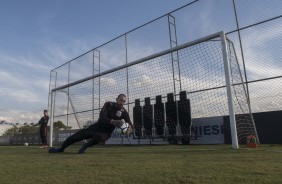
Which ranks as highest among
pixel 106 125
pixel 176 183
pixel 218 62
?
pixel 218 62

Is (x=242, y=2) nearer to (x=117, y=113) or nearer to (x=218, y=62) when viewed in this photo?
(x=218, y=62)

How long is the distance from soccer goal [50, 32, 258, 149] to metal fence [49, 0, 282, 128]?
1.50ft

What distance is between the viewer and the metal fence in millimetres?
9031

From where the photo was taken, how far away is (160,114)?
38.6 ft

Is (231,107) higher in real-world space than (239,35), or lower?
lower

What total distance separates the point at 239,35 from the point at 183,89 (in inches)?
115

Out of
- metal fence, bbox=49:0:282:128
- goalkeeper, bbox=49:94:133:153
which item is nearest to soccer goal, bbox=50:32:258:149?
metal fence, bbox=49:0:282:128

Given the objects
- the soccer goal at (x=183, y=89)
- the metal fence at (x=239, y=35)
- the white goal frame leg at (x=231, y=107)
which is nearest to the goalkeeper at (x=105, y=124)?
the white goal frame leg at (x=231, y=107)

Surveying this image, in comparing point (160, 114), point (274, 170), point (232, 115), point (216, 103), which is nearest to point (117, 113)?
point (232, 115)

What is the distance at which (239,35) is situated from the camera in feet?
32.7

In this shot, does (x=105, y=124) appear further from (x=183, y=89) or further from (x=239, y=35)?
(x=239, y=35)

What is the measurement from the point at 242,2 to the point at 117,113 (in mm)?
6667

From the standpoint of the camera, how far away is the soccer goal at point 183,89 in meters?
9.35

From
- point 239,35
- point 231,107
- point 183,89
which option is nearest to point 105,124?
point 231,107
